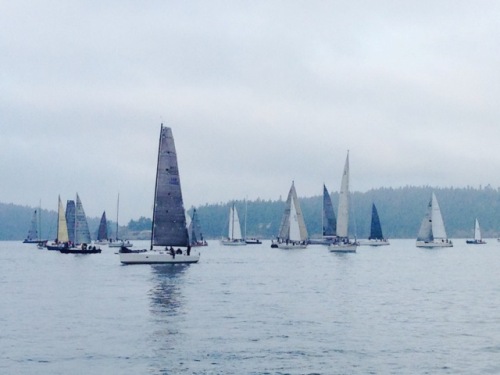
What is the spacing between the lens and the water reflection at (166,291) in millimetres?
42225

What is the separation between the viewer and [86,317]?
3894cm

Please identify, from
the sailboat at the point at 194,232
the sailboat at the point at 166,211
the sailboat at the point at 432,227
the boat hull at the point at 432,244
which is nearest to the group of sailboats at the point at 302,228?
the sailboat at the point at 432,227

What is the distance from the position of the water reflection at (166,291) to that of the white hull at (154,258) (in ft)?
3.80

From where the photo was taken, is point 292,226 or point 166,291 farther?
point 292,226

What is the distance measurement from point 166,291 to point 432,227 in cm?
12514

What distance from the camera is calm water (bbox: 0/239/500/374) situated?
2633cm

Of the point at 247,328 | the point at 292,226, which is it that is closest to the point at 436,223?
the point at 292,226

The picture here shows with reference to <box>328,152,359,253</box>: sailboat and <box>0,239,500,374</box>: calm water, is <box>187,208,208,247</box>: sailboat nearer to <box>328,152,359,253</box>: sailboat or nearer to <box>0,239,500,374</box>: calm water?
<box>328,152,359,253</box>: sailboat

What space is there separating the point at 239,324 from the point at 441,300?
754 inches

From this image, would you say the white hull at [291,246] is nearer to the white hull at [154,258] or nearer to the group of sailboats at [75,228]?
the group of sailboats at [75,228]

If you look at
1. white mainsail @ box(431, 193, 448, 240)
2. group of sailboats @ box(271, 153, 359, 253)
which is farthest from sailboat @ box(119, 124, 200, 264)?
white mainsail @ box(431, 193, 448, 240)

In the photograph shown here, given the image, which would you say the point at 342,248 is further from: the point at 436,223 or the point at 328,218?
the point at 436,223

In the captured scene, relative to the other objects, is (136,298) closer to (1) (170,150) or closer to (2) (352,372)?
(2) (352,372)

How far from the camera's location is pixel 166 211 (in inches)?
3118
